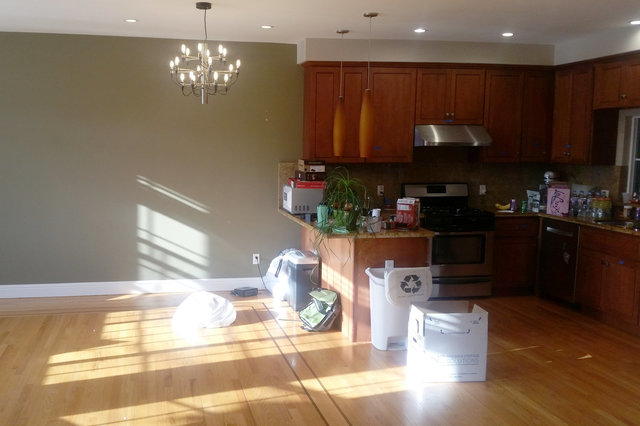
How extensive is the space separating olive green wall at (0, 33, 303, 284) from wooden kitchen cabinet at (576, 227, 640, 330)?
9.27 ft

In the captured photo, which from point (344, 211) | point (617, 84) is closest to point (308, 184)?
point (344, 211)

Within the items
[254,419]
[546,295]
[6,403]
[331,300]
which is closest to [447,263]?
[546,295]

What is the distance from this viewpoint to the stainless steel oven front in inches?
249

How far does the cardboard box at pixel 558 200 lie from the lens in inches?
252

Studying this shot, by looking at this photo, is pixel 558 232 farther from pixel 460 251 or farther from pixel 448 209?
pixel 448 209

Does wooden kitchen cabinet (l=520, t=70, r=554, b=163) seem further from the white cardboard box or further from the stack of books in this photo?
the white cardboard box

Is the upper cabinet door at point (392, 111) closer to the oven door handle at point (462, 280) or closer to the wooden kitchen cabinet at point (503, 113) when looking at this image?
the wooden kitchen cabinet at point (503, 113)

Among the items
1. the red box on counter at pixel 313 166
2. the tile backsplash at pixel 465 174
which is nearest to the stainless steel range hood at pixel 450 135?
the tile backsplash at pixel 465 174

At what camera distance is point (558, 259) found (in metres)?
6.29

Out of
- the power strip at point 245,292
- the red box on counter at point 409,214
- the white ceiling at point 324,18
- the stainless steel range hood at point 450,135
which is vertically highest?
the white ceiling at point 324,18

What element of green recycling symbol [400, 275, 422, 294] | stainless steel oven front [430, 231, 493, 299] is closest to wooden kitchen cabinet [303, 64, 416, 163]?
stainless steel oven front [430, 231, 493, 299]

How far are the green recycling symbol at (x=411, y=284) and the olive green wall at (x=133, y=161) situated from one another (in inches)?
89.3

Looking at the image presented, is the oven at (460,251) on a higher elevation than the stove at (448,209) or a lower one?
lower

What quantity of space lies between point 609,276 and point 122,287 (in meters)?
4.51
